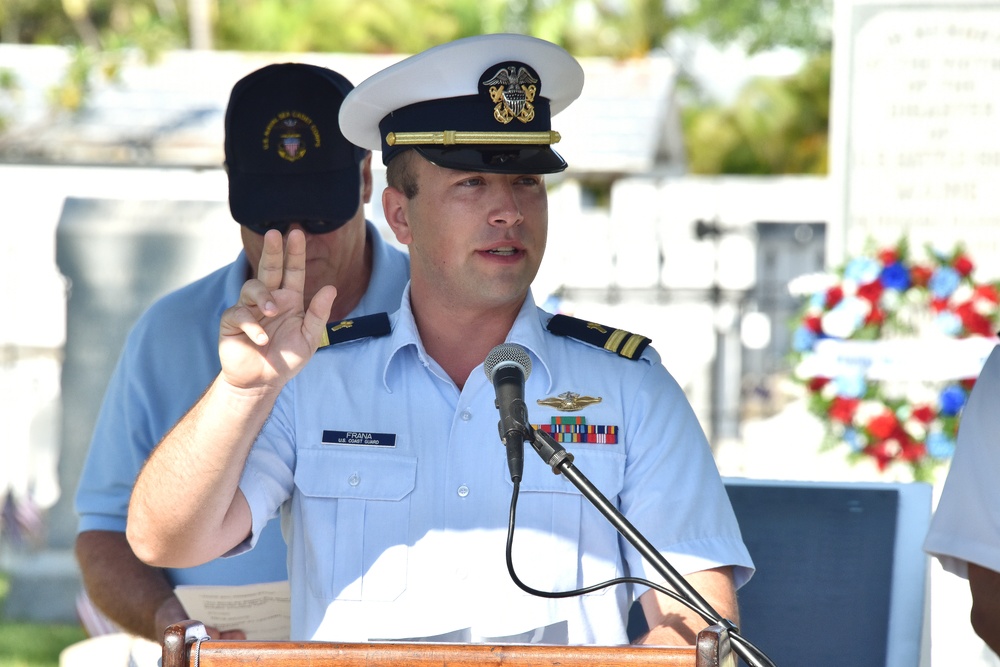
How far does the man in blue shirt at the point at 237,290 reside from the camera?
2930mm

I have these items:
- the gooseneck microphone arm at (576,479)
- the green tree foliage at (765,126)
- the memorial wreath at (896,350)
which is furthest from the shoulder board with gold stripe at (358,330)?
the green tree foliage at (765,126)

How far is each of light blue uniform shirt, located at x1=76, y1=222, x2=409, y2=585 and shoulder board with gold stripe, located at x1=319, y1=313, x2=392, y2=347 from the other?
54 cm

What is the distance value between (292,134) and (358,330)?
73cm

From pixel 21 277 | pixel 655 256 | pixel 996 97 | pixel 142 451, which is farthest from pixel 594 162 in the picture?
pixel 142 451

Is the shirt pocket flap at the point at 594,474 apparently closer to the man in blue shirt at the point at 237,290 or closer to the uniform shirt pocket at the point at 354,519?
the uniform shirt pocket at the point at 354,519

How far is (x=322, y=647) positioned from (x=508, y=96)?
119 centimetres

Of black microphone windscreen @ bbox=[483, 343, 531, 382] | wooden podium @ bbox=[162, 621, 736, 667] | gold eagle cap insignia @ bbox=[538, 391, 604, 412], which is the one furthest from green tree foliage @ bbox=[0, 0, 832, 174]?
wooden podium @ bbox=[162, 621, 736, 667]

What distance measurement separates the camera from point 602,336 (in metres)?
2.51

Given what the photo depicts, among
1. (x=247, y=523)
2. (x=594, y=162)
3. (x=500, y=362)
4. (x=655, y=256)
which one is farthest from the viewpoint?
(x=594, y=162)

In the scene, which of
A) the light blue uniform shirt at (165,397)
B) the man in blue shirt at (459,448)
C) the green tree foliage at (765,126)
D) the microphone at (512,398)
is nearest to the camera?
the microphone at (512,398)

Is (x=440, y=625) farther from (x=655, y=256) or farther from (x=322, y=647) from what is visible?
(x=655, y=256)

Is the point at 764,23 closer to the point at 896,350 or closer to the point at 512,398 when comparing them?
the point at 896,350

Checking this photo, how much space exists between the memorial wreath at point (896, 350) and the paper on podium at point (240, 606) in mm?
3155

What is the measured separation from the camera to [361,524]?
7.66ft
